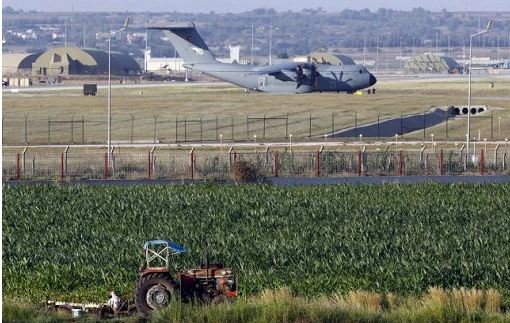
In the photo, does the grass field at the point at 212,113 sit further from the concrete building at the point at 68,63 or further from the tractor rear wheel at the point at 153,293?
the concrete building at the point at 68,63

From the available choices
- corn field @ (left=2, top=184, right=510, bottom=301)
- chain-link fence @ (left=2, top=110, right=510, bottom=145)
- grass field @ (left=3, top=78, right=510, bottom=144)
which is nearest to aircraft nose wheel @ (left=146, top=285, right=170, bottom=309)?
corn field @ (left=2, top=184, right=510, bottom=301)

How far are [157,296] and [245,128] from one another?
194 ft

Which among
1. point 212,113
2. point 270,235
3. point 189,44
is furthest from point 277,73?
point 270,235

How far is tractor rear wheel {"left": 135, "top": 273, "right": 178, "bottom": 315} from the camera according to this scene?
22.9 meters

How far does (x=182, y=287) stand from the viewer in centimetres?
2352

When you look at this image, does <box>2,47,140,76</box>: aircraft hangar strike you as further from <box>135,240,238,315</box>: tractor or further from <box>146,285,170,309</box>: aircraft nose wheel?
<box>146,285,170,309</box>: aircraft nose wheel

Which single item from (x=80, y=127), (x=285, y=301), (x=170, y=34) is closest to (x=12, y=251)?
(x=285, y=301)

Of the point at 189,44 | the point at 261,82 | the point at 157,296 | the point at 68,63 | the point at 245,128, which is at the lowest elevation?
the point at 68,63

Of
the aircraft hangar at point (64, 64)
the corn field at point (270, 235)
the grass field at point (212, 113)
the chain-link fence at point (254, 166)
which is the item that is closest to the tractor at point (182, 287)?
the corn field at point (270, 235)

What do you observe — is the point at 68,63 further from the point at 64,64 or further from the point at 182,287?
the point at 182,287

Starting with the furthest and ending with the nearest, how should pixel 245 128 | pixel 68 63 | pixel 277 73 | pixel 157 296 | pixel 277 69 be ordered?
pixel 68 63 < pixel 277 73 < pixel 277 69 < pixel 245 128 < pixel 157 296

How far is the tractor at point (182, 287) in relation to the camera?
75.5 ft

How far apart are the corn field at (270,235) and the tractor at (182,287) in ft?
2.61

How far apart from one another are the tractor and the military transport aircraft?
82.9 metres
